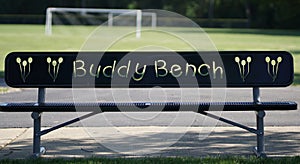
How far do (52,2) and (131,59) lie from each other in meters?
62.0

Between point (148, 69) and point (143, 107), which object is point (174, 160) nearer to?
point (143, 107)

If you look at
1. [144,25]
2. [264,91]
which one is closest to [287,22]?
[144,25]

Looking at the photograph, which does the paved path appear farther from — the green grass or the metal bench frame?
the green grass

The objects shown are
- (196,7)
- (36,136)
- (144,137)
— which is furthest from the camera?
(196,7)

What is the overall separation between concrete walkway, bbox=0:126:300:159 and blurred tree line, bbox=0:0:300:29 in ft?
189

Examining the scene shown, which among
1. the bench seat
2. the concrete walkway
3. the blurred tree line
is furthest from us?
the blurred tree line

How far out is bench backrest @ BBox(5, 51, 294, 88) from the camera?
22.7ft

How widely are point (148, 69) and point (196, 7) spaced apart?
66359 mm

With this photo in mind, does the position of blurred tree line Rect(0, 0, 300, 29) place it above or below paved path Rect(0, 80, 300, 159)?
above

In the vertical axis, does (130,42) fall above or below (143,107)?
above

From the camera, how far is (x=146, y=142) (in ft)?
25.9

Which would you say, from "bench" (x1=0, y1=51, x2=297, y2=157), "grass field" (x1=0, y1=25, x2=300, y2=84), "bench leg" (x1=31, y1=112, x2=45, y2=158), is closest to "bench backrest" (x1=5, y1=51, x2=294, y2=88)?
"bench" (x1=0, y1=51, x2=297, y2=157)

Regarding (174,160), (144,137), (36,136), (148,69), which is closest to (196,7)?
(144,137)

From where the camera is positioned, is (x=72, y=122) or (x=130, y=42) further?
(x=130, y=42)
